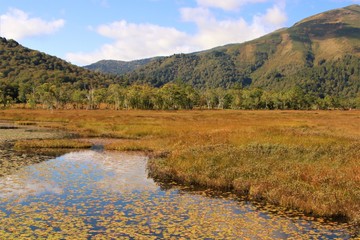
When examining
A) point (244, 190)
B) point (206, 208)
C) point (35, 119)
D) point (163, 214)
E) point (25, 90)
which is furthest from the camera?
point (25, 90)

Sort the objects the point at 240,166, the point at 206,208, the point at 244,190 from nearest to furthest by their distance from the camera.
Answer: the point at 206,208 → the point at 244,190 → the point at 240,166

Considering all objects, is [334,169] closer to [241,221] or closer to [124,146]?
[241,221]

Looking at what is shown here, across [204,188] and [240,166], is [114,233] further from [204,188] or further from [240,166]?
[240,166]

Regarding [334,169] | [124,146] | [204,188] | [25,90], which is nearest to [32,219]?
[204,188]

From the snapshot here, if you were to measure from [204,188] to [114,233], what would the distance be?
35.4 feet

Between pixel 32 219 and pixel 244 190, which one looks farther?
pixel 244 190

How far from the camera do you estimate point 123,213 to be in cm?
2014

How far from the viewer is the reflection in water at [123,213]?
17.4 meters

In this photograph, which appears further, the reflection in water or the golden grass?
the golden grass

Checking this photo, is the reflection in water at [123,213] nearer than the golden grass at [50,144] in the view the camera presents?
Yes

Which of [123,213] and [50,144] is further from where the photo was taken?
[50,144]

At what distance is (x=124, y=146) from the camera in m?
46.5

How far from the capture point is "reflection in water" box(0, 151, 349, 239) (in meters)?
17.4

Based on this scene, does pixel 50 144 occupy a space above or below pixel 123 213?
above
